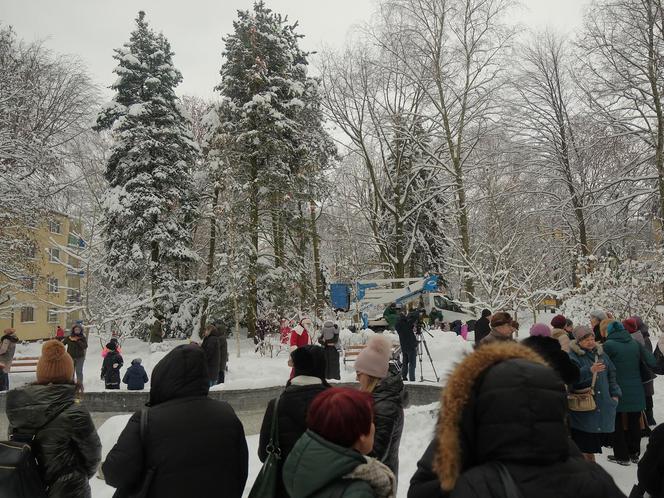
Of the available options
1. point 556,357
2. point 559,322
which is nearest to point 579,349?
point 559,322

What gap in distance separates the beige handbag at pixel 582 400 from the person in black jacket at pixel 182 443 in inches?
161

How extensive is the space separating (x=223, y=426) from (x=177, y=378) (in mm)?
393

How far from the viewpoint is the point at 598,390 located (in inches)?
237

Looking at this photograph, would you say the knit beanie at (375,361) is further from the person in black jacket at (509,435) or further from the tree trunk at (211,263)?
the tree trunk at (211,263)

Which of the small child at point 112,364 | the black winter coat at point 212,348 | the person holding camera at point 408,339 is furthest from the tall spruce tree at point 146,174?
the person holding camera at point 408,339

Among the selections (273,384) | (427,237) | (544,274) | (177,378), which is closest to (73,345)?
(273,384)

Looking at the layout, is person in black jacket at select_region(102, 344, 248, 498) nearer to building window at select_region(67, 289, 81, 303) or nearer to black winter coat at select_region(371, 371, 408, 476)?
black winter coat at select_region(371, 371, 408, 476)

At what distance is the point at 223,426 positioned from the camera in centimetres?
308

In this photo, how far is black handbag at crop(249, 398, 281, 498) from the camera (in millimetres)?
3189

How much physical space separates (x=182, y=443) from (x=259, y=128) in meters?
22.0

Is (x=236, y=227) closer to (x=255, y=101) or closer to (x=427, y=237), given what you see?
(x=255, y=101)

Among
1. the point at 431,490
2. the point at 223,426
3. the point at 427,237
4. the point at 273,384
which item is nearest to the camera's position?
the point at 431,490

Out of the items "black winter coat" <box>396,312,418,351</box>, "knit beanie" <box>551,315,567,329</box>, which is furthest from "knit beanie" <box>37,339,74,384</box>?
"black winter coat" <box>396,312,418,351</box>

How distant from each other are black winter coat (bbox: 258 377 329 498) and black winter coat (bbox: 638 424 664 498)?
197 centimetres
